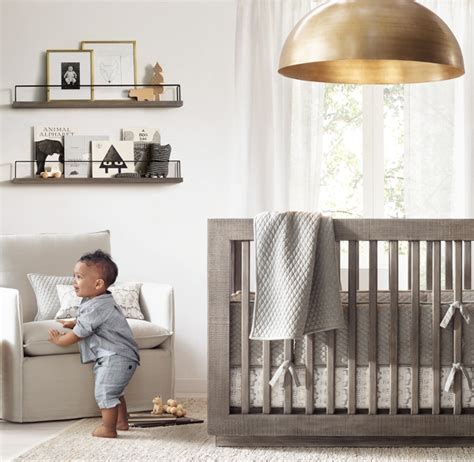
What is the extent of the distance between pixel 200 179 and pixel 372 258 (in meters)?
1.82

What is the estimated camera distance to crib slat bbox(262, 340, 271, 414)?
3061 mm

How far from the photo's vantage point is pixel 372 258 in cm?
304

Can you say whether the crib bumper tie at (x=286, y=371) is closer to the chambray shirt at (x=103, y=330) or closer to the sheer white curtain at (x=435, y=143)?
the chambray shirt at (x=103, y=330)

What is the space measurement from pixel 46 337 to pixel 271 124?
5.45 feet

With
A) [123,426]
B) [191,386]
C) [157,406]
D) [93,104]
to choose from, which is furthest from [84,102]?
[123,426]

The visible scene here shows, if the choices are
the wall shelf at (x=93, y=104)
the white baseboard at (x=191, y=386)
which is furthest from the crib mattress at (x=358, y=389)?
the wall shelf at (x=93, y=104)

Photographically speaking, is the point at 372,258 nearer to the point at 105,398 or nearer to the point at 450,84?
the point at 105,398

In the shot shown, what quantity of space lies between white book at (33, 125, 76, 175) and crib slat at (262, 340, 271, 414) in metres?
2.08

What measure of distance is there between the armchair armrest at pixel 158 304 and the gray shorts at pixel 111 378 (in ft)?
1.69

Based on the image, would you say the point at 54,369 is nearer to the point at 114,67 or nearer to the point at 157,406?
the point at 157,406

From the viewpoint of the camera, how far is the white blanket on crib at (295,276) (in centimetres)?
296

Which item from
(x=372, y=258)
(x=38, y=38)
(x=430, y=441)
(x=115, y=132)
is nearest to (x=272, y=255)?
(x=372, y=258)

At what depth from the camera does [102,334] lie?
3443 millimetres

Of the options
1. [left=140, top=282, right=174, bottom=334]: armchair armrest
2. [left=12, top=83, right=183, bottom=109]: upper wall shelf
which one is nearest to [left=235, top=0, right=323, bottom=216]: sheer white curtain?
[left=12, top=83, right=183, bottom=109]: upper wall shelf
